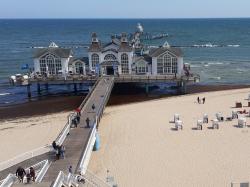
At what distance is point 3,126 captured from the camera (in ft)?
124

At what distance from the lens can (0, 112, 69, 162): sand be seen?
99.5ft

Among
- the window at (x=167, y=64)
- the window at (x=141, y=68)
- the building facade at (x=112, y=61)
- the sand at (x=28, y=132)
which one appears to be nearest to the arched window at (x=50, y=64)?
the building facade at (x=112, y=61)

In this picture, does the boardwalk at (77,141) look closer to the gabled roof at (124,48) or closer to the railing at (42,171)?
the railing at (42,171)

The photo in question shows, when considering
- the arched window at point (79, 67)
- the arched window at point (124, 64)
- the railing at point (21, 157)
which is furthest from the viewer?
the arched window at point (79, 67)

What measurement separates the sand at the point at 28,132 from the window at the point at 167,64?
13180 mm

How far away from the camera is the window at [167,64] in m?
49.7

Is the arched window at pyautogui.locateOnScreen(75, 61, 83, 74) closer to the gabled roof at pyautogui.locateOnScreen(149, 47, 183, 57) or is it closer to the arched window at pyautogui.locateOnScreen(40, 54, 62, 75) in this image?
the arched window at pyautogui.locateOnScreen(40, 54, 62, 75)

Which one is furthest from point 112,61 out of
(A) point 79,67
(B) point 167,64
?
(B) point 167,64

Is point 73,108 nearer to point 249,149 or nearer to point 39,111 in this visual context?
point 39,111

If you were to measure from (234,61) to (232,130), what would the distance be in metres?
46.4

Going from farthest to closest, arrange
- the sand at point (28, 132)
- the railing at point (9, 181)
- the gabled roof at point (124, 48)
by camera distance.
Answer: the gabled roof at point (124, 48) < the sand at point (28, 132) < the railing at point (9, 181)

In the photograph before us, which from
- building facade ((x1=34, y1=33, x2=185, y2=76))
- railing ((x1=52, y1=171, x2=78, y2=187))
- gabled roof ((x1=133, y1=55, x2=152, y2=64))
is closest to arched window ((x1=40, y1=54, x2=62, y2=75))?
building facade ((x1=34, y1=33, x2=185, y2=76))

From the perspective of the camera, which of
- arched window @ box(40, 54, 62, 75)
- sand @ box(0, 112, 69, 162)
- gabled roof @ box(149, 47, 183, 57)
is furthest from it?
arched window @ box(40, 54, 62, 75)

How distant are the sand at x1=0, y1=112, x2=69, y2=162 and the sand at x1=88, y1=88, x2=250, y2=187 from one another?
3.76 meters
